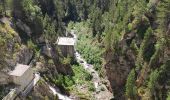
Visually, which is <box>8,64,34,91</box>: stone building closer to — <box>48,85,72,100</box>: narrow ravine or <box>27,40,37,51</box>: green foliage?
<box>48,85,72,100</box>: narrow ravine

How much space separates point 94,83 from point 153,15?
2862cm

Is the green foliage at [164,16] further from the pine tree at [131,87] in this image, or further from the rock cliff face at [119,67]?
the pine tree at [131,87]

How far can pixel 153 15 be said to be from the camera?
88438 millimetres

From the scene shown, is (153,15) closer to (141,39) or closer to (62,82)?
(141,39)

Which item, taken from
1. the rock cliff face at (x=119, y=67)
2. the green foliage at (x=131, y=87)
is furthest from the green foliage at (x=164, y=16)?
the green foliage at (x=131, y=87)

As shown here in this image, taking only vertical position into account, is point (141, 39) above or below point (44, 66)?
above

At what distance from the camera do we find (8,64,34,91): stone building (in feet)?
218

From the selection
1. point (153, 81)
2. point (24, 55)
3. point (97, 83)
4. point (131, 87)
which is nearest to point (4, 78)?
point (24, 55)

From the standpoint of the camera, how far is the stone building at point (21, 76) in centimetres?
6631

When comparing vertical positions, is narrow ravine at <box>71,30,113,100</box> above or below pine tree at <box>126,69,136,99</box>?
below

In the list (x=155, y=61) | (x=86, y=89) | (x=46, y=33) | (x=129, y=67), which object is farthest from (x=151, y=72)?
(x=46, y=33)

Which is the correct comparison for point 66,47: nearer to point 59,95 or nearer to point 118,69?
point 118,69

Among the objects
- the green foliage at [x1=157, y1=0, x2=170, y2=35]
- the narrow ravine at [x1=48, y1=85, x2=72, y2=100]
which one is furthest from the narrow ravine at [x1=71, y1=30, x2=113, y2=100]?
the green foliage at [x1=157, y1=0, x2=170, y2=35]

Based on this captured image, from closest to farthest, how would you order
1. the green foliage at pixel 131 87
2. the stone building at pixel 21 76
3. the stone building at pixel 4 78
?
1. the stone building at pixel 4 78
2. the stone building at pixel 21 76
3. the green foliage at pixel 131 87
